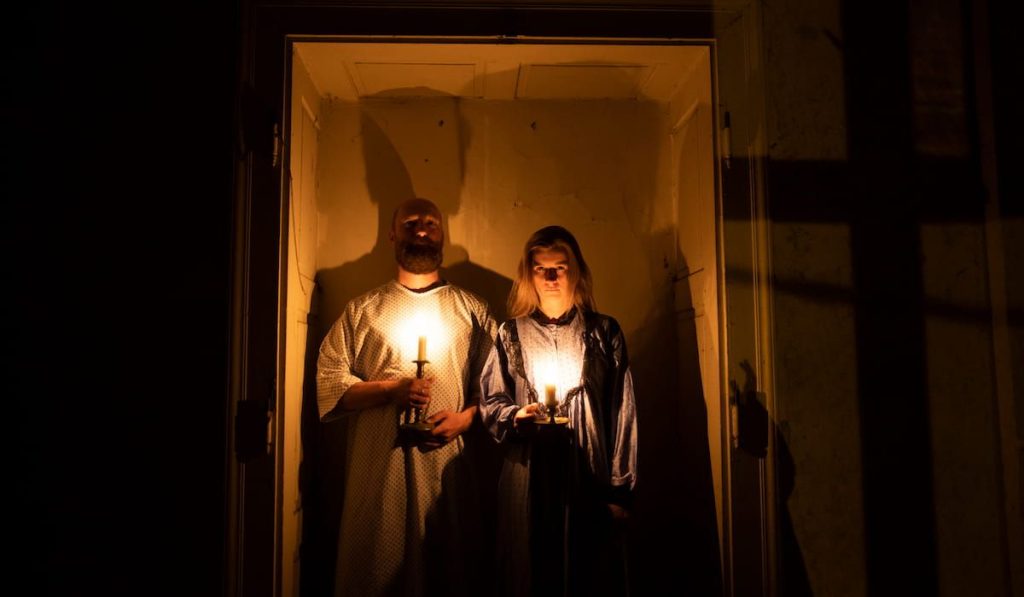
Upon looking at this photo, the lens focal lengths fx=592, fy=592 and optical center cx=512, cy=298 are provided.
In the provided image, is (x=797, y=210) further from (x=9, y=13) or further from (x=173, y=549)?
(x=9, y=13)

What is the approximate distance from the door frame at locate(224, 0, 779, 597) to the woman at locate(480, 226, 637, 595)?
38 cm

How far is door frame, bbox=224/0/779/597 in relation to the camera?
1.86 meters

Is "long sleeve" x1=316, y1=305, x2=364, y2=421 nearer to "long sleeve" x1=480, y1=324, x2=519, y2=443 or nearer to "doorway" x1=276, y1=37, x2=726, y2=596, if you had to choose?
"doorway" x1=276, y1=37, x2=726, y2=596

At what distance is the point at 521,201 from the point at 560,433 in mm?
1350

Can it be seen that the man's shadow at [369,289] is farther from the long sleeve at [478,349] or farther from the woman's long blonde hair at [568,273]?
the woman's long blonde hair at [568,273]

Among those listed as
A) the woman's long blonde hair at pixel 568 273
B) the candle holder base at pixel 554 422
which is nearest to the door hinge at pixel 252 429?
the candle holder base at pixel 554 422

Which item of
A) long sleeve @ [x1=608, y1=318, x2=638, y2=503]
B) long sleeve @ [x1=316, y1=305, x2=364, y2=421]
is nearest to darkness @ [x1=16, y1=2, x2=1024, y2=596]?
long sleeve @ [x1=316, y1=305, x2=364, y2=421]

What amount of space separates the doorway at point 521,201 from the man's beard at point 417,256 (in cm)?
40

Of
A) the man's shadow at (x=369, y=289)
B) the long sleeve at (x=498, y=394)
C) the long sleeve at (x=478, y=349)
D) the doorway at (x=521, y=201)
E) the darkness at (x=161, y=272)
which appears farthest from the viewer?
the man's shadow at (x=369, y=289)

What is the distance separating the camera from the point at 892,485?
1889mm

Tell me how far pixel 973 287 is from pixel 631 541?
66.1 inches

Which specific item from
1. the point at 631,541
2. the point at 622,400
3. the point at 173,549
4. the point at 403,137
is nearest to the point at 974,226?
the point at 622,400

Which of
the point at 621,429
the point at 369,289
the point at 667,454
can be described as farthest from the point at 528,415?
the point at 369,289

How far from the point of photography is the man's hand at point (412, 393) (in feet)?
6.98
